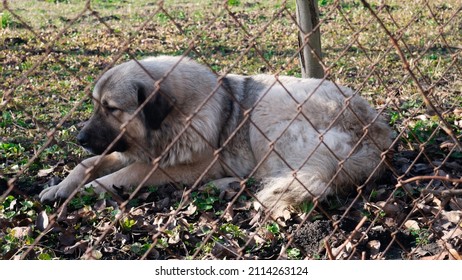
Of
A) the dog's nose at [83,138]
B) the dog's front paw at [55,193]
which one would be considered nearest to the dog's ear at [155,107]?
the dog's nose at [83,138]

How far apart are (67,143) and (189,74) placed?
4.99 ft

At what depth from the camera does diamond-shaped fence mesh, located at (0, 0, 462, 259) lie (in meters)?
3.44

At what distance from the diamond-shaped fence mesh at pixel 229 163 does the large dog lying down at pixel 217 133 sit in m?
0.01

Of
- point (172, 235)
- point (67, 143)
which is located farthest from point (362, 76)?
point (172, 235)

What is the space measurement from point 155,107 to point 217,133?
71 cm

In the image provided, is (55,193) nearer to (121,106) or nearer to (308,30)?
(121,106)

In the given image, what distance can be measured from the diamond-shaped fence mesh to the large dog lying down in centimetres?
1

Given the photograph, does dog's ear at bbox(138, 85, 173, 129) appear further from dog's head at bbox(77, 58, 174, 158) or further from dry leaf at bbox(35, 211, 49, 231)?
dry leaf at bbox(35, 211, 49, 231)

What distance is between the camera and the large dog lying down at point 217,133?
173 inches

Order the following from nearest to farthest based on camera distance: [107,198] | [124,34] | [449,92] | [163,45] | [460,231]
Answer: [460,231]
[107,198]
[449,92]
[163,45]
[124,34]

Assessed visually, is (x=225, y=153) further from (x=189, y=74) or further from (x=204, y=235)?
(x=204, y=235)

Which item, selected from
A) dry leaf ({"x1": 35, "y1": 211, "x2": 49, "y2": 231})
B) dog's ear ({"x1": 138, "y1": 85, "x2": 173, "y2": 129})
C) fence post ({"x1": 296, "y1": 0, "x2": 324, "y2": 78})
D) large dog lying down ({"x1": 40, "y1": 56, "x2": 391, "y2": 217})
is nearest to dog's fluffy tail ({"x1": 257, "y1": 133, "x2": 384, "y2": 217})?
large dog lying down ({"x1": 40, "y1": 56, "x2": 391, "y2": 217})

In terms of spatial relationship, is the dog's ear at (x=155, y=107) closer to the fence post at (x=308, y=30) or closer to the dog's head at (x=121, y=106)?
the dog's head at (x=121, y=106)

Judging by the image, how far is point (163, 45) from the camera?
9.16 m
